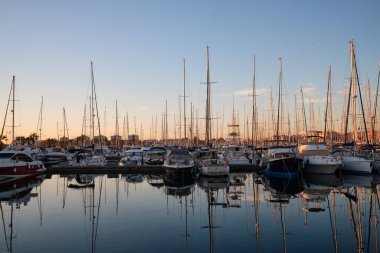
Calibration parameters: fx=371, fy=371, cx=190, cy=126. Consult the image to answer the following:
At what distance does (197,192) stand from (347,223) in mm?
Answer: 13566

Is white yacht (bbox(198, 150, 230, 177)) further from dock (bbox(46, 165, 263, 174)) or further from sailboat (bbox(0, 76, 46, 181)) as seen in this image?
sailboat (bbox(0, 76, 46, 181))

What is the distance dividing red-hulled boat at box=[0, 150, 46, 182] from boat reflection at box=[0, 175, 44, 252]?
736 mm

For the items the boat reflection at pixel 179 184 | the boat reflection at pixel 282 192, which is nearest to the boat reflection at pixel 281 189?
the boat reflection at pixel 282 192

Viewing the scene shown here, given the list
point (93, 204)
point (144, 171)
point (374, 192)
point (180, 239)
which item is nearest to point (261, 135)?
point (144, 171)

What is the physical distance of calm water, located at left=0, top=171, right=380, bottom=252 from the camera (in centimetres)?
1580

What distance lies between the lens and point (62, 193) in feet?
105

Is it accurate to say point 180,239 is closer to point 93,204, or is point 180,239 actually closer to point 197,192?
point 93,204

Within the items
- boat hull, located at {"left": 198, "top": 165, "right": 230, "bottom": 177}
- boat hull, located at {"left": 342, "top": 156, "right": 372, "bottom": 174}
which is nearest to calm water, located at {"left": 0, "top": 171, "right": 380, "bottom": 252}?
boat hull, located at {"left": 198, "top": 165, "right": 230, "bottom": 177}

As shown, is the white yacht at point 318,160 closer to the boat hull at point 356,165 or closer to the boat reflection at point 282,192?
the boat hull at point 356,165

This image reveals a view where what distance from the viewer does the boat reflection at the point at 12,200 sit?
57.3 feet

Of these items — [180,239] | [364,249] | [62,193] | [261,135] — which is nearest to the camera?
[364,249]

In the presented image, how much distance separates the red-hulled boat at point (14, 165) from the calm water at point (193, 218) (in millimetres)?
2892

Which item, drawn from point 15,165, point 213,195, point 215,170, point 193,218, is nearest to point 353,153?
point 215,170

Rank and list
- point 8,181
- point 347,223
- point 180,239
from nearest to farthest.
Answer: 1. point 180,239
2. point 347,223
3. point 8,181
